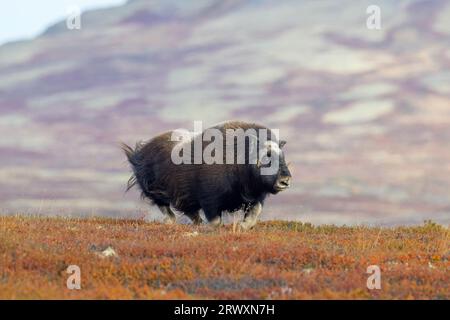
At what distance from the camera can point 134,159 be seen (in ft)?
78.5

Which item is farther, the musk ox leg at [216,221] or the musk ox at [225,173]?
the musk ox leg at [216,221]

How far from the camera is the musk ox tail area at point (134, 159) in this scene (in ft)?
77.2

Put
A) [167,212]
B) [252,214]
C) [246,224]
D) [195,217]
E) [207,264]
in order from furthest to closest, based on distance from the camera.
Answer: [167,212], [195,217], [252,214], [246,224], [207,264]

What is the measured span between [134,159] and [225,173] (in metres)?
5.11

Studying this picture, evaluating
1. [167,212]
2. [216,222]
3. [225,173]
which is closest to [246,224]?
[216,222]

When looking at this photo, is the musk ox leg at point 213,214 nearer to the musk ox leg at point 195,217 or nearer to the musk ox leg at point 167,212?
the musk ox leg at point 195,217

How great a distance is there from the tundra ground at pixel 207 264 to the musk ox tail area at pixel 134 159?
5.24 m

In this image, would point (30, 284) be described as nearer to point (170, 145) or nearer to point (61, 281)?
point (61, 281)

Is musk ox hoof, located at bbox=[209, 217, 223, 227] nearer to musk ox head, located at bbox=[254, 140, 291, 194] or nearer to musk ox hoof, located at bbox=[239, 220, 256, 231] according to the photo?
musk ox hoof, located at bbox=[239, 220, 256, 231]

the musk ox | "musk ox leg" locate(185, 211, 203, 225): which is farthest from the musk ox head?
"musk ox leg" locate(185, 211, 203, 225)

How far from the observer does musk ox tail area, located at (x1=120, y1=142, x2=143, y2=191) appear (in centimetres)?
2353

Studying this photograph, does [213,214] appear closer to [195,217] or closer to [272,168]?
[195,217]

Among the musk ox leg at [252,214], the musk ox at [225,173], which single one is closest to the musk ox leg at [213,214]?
the musk ox at [225,173]

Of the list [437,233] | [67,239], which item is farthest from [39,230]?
[437,233]
